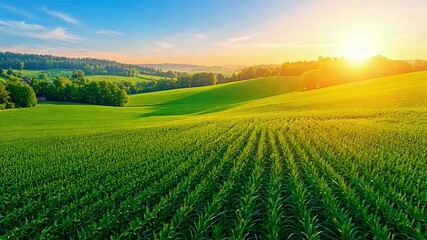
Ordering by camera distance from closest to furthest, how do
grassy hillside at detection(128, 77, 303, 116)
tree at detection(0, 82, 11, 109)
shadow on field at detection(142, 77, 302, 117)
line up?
tree at detection(0, 82, 11, 109) → shadow on field at detection(142, 77, 302, 117) → grassy hillside at detection(128, 77, 303, 116)

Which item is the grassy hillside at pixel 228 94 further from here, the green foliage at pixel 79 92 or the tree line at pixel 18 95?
the tree line at pixel 18 95

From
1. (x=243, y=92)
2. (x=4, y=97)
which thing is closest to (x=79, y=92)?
(x=4, y=97)

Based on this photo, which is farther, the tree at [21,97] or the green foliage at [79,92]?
the green foliage at [79,92]

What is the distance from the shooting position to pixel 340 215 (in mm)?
8445

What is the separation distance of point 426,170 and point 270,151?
819 cm

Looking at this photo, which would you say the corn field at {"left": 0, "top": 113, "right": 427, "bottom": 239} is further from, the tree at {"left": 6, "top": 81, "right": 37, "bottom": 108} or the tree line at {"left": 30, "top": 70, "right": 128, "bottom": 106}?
the tree line at {"left": 30, "top": 70, "right": 128, "bottom": 106}

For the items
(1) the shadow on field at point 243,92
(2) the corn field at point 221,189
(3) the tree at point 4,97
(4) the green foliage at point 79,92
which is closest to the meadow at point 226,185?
(2) the corn field at point 221,189

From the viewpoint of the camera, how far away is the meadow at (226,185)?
8.45 meters

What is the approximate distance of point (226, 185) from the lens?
1136 centimetres

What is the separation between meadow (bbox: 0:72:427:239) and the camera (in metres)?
8.45

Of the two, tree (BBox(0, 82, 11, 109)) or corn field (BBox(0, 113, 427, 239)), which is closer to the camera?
→ corn field (BBox(0, 113, 427, 239))

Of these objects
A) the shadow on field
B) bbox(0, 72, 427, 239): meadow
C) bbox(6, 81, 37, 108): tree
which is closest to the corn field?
bbox(0, 72, 427, 239): meadow

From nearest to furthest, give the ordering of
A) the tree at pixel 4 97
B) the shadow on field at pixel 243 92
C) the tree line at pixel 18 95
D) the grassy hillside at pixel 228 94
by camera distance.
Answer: the tree at pixel 4 97 < the tree line at pixel 18 95 < the shadow on field at pixel 243 92 < the grassy hillside at pixel 228 94

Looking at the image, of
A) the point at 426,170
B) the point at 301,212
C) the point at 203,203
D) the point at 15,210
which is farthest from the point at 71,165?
the point at 426,170
